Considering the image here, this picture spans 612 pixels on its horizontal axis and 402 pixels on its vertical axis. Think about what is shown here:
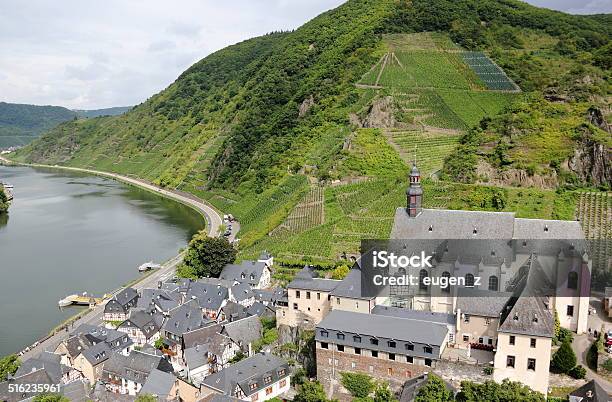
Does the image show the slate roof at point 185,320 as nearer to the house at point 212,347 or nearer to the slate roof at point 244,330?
the house at point 212,347

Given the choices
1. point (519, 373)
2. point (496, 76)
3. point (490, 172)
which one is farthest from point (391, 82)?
point (519, 373)

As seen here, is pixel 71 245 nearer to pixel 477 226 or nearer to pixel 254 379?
pixel 254 379

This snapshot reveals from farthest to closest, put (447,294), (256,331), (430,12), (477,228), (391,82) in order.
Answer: (430,12)
(391,82)
(256,331)
(477,228)
(447,294)

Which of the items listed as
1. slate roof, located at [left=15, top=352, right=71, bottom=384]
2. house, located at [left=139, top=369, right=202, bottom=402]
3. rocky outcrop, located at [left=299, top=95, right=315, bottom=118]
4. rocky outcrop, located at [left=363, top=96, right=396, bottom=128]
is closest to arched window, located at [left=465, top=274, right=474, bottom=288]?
house, located at [left=139, top=369, right=202, bottom=402]

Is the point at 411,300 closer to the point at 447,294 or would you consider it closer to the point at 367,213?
the point at 447,294

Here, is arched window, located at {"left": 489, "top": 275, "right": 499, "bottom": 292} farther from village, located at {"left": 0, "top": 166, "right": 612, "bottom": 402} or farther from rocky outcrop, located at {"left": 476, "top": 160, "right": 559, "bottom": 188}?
rocky outcrop, located at {"left": 476, "top": 160, "right": 559, "bottom": 188}
